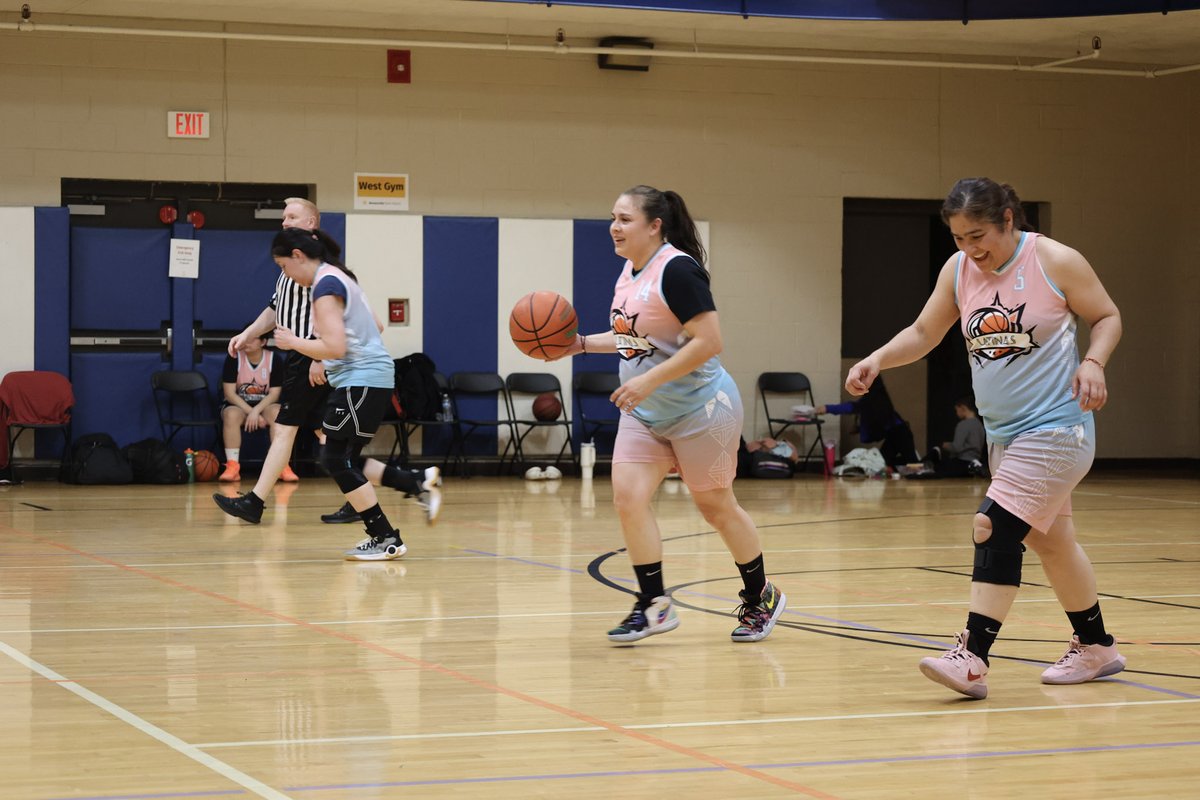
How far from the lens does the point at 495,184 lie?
14023 mm

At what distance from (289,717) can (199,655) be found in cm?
103

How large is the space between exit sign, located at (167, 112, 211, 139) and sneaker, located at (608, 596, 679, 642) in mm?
9407

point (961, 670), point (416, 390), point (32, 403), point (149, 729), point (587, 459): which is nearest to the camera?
point (149, 729)

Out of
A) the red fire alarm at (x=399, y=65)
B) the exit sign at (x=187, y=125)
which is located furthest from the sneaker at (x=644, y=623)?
the red fire alarm at (x=399, y=65)

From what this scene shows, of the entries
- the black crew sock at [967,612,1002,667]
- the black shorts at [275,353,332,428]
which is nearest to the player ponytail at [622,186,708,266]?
the black crew sock at [967,612,1002,667]

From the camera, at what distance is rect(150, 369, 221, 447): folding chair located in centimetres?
1288

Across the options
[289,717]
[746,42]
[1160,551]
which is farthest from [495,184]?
[289,717]

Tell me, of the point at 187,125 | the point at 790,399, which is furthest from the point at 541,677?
the point at 790,399

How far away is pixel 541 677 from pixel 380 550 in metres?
3.02

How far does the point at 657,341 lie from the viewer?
4949mm

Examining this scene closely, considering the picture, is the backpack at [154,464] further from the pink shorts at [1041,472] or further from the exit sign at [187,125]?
the pink shorts at [1041,472]

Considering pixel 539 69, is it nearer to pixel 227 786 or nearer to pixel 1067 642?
pixel 1067 642

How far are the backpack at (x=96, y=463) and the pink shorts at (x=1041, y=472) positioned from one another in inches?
→ 387

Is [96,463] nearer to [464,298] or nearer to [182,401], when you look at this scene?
[182,401]
